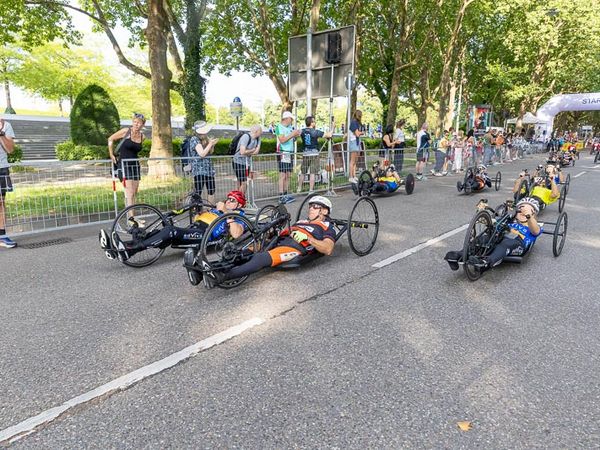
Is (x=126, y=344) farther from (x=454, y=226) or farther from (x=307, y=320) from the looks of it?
(x=454, y=226)

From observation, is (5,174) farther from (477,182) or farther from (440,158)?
(440,158)

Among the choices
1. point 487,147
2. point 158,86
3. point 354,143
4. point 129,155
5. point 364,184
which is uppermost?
point 158,86

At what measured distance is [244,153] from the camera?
868 cm

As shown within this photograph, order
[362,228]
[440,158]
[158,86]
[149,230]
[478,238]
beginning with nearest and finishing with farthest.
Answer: [478,238]
[149,230]
[362,228]
[158,86]
[440,158]

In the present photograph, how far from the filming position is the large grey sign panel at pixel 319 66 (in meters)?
11.5

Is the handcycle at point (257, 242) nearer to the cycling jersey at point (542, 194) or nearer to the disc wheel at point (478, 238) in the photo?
the disc wheel at point (478, 238)

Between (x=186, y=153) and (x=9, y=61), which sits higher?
(x=9, y=61)

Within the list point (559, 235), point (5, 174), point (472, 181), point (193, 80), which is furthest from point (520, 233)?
point (193, 80)

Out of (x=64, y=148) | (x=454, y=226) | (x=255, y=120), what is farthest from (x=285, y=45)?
(x=255, y=120)

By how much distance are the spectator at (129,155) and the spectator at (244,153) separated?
1.92 metres

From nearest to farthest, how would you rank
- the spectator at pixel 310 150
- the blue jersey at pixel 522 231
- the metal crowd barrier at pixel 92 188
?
1. the blue jersey at pixel 522 231
2. the metal crowd barrier at pixel 92 188
3. the spectator at pixel 310 150

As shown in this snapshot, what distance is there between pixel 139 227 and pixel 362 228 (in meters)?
2.81

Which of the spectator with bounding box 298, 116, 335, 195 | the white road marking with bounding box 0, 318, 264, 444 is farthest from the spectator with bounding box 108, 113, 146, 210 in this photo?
the white road marking with bounding box 0, 318, 264, 444

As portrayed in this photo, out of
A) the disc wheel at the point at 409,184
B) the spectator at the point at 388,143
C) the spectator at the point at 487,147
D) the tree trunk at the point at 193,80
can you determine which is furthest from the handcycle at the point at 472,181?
the tree trunk at the point at 193,80
